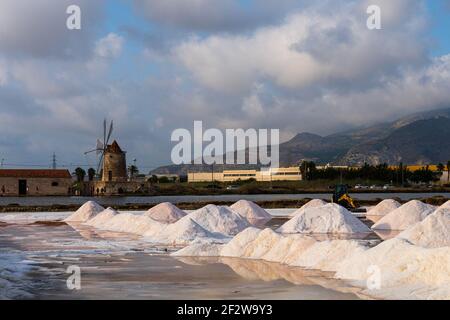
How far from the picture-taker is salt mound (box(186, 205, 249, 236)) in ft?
68.1

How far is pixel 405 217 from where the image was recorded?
23.9 metres

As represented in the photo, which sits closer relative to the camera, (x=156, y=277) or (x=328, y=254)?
(x=156, y=277)

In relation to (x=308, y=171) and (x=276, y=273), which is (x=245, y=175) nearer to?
(x=308, y=171)

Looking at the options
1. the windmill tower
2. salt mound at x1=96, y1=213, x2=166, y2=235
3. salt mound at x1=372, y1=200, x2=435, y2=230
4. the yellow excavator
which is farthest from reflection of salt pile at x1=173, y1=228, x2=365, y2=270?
the windmill tower

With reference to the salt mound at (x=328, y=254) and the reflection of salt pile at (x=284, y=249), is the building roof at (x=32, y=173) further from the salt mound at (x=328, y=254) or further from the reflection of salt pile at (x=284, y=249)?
the salt mound at (x=328, y=254)

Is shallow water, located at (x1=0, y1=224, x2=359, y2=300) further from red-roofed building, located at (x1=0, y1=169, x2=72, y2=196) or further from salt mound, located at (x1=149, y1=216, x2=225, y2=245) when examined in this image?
red-roofed building, located at (x1=0, y1=169, x2=72, y2=196)

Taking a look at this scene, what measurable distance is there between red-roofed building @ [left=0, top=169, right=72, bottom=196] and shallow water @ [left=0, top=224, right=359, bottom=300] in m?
62.9

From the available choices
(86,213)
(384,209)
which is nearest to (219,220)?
(86,213)

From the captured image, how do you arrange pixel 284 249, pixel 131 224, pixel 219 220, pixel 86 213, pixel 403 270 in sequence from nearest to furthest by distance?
pixel 403 270, pixel 284 249, pixel 219 220, pixel 131 224, pixel 86 213

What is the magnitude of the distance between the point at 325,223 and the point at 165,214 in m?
8.75

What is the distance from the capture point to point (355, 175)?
10488 cm

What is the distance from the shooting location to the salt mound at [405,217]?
23266 millimetres

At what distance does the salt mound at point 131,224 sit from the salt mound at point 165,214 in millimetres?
1966
